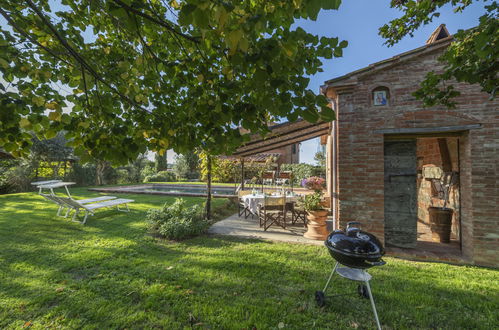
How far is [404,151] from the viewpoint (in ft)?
15.8

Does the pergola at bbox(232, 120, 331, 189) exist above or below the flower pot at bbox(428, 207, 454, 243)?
above

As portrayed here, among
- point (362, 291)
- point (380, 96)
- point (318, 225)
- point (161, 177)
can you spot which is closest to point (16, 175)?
point (161, 177)

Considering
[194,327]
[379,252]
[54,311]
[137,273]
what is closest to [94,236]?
[137,273]

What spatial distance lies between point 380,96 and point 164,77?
4.26 metres

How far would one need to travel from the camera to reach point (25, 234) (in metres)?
5.54

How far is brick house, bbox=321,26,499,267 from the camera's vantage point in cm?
406

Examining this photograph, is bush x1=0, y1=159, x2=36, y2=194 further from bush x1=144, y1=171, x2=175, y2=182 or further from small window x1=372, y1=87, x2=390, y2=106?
small window x1=372, y1=87, x2=390, y2=106

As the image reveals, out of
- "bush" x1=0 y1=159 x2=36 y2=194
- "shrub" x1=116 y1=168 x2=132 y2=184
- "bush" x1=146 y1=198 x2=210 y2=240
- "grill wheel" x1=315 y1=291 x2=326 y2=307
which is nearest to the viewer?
"grill wheel" x1=315 y1=291 x2=326 y2=307

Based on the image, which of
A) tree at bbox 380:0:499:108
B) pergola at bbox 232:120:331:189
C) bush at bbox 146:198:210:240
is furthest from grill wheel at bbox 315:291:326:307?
pergola at bbox 232:120:331:189

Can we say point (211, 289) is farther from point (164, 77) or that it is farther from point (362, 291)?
point (164, 77)

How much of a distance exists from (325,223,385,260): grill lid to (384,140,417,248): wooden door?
3.05m

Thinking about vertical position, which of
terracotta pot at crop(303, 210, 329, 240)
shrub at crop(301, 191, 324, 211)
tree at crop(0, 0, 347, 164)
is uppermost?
tree at crop(0, 0, 347, 164)

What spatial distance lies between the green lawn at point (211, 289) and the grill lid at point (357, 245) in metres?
0.97

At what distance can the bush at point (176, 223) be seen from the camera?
5.37 meters
